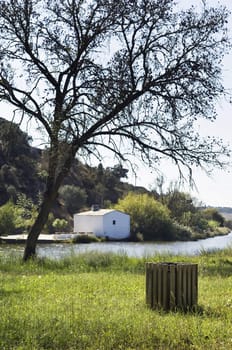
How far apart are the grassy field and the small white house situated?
4665cm

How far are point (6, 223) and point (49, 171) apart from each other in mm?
33210

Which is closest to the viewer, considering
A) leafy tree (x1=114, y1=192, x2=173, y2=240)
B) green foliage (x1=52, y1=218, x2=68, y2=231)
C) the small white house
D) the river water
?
the river water

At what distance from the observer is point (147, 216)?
61375mm

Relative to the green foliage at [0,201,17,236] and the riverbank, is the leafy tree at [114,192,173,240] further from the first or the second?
the green foliage at [0,201,17,236]

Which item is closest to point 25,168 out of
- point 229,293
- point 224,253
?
point 224,253

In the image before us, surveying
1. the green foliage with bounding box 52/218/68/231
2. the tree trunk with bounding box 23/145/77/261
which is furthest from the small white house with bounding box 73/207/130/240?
the tree trunk with bounding box 23/145/77/261

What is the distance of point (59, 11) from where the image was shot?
18578 millimetres

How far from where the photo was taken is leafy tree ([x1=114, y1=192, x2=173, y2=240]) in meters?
58.7

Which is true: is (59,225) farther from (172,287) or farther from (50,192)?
(172,287)

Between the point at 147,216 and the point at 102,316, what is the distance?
54039 millimetres

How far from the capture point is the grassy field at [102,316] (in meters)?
6.23

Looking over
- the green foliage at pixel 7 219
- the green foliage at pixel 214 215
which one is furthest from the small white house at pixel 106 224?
the green foliage at pixel 214 215

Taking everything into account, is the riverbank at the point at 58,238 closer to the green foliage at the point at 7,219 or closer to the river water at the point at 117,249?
the green foliage at the point at 7,219

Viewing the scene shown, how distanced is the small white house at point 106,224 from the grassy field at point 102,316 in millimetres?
46651
